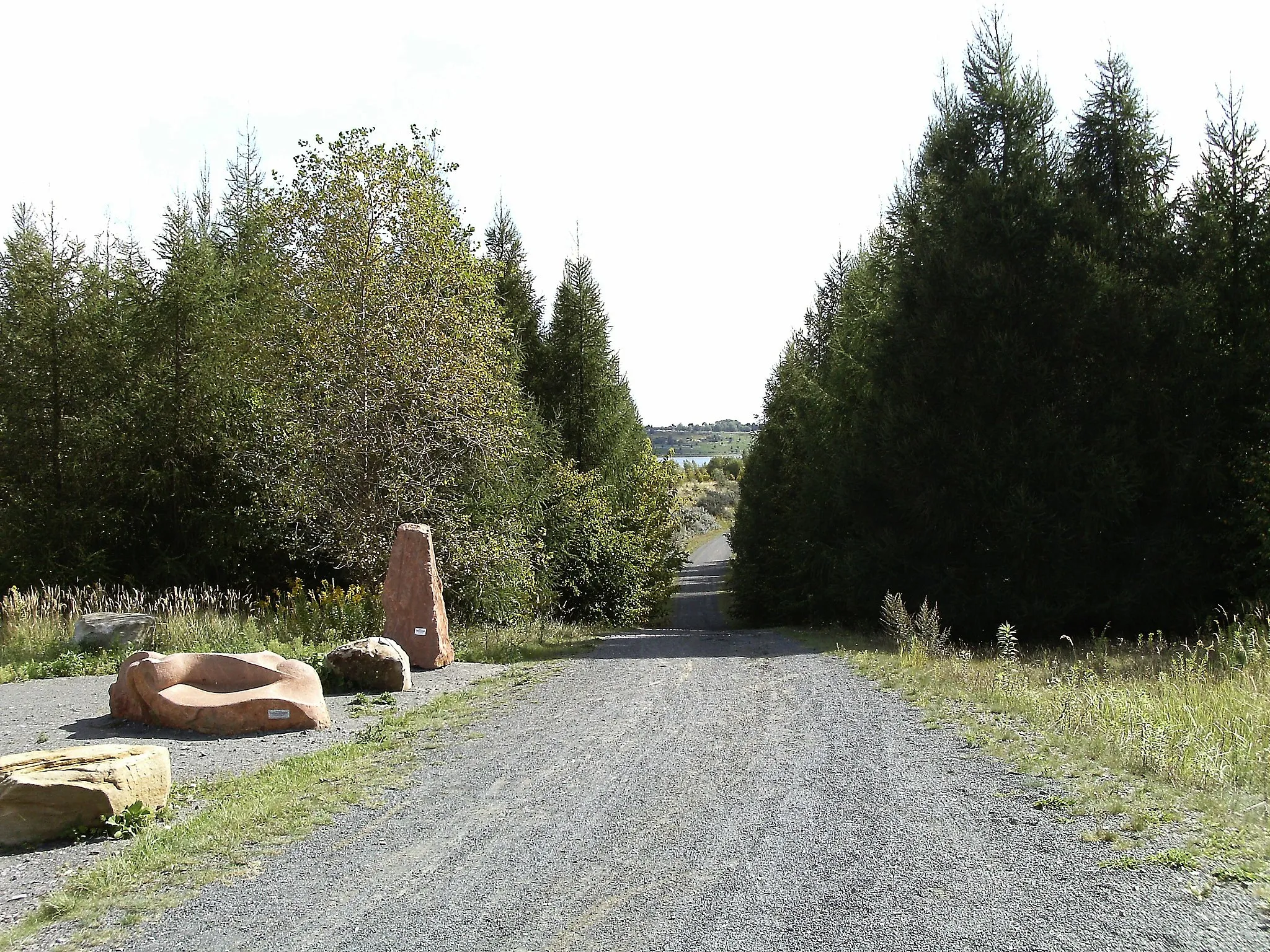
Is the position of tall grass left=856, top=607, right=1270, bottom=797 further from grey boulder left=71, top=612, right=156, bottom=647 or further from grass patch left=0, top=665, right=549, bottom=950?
grey boulder left=71, top=612, right=156, bottom=647

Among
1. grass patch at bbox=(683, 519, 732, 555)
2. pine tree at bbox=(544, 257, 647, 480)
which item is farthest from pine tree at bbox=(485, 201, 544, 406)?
grass patch at bbox=(683, 519, 732, 555)

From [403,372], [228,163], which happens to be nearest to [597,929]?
[403,372]

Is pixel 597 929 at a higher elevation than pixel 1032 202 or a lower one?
lower

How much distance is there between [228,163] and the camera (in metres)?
30.7

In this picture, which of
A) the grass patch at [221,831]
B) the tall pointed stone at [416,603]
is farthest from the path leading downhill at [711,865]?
the tall pointed stone at [416,603]

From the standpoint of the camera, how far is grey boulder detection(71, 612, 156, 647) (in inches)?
459

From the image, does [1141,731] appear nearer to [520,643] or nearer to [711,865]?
[711,865]

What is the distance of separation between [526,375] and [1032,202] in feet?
46.1

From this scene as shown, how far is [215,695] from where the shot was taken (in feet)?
26.4

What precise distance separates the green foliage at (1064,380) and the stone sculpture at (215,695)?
1116 centimetres

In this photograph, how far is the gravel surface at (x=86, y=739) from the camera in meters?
4.69

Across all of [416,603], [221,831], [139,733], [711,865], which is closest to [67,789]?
[221,831]

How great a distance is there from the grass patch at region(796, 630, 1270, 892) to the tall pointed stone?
543 cm

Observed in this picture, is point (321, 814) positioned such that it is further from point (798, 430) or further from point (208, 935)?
point (798, 430)
